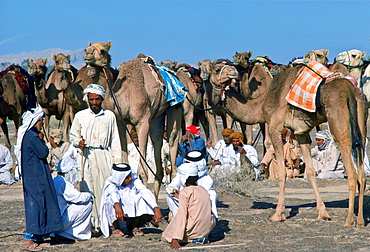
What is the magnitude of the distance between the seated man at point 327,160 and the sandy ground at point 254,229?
2208mm

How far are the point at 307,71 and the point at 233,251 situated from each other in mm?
3068

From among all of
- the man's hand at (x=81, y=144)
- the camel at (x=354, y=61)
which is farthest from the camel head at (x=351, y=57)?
the man's hand at (x=81, y=144)

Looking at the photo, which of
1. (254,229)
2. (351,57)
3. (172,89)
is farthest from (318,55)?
(254,229)

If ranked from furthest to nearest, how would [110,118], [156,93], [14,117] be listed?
[14,117], [156,93], [110,118]

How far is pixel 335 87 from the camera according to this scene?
7.87m

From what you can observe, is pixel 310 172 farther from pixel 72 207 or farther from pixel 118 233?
pixel 72 207

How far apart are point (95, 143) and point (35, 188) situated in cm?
105

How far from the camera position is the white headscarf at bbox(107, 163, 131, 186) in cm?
724

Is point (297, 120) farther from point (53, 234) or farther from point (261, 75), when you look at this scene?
point (261, 75)

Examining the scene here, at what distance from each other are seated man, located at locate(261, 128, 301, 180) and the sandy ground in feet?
6.93

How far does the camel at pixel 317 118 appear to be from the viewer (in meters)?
7.71

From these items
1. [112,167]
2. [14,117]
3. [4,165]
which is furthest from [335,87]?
[14,117]

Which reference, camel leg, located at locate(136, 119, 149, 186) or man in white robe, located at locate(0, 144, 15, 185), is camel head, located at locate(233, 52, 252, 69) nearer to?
camel leg, located at locate(136, 119, 149, 186)

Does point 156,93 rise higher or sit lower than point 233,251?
higher
